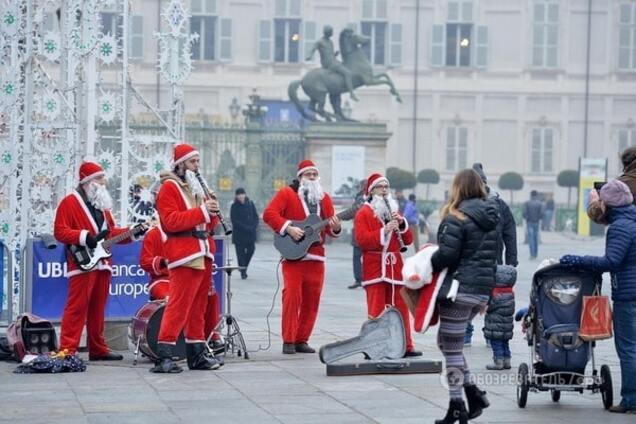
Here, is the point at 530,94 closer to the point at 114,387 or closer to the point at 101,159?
the point at 101,159

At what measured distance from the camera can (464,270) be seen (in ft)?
34.1

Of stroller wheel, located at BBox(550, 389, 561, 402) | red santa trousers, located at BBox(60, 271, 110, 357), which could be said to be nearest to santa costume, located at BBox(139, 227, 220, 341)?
red santa trousers, located at BBox(60, 271, 110, 357)

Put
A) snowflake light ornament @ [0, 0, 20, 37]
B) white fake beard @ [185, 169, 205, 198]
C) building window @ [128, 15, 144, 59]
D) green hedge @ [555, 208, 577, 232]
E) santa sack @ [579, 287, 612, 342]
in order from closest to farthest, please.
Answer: santa sack @ [579, 287, 612, 342] → white fake beard @ [185, 169, 205, 198] → snowflake light ornament @ [0, 0, 20, 37] → green hedge @ [555, 208, 577, 232] → building window @ [128, 15, 144, 59]

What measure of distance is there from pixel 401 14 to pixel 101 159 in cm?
3864

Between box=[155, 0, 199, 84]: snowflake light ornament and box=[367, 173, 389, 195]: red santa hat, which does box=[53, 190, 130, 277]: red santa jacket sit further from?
box=[155, 0, 199, 84]: snowflake light ornament

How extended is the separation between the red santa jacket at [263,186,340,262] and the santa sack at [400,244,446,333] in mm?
4479

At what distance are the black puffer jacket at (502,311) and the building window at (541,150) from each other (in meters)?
45.0

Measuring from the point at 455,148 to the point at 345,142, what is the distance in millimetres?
15410

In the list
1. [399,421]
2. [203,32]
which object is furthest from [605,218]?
[203,32]

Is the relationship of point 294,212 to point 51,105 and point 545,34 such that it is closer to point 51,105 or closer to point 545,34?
point 51,105

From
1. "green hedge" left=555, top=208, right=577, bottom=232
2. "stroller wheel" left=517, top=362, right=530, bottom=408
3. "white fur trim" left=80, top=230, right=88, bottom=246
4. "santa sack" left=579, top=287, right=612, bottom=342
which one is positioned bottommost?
"green hedge" left=555, top=208, right=577, bottom=232

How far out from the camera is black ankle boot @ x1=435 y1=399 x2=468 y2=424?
1020 centimetres

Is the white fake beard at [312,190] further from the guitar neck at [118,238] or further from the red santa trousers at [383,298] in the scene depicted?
the guitar neck at [118,238]

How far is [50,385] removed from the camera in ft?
41.0
